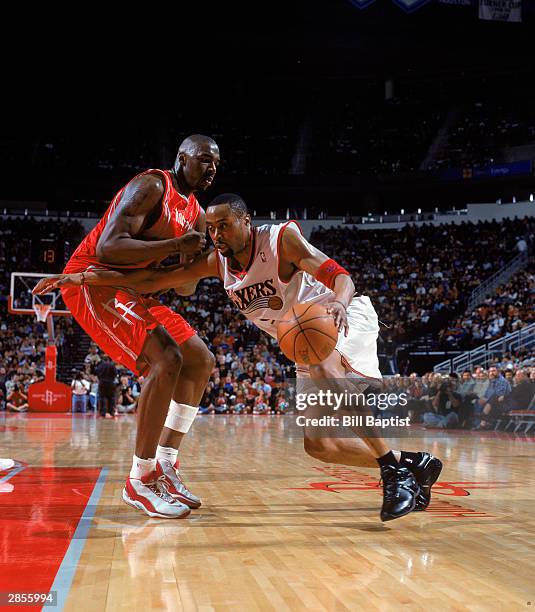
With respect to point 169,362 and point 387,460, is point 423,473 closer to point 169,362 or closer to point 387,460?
point 387,460

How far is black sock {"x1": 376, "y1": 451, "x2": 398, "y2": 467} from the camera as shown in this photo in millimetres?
3291

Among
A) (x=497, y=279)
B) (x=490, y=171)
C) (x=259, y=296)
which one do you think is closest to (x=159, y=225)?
(x=259, y=296)

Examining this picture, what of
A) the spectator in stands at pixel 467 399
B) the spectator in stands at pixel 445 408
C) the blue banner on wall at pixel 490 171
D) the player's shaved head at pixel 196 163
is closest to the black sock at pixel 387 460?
the player's shaved head at pixel 196 163

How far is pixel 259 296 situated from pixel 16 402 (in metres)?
13.8

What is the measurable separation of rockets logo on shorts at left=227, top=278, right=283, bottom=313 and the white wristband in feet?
2.27

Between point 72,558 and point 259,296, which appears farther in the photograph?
point 259,296

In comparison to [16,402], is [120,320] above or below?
above

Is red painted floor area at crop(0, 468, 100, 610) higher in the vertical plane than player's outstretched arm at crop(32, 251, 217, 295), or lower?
lower

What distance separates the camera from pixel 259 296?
347 cm

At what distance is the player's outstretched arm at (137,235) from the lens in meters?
3.45

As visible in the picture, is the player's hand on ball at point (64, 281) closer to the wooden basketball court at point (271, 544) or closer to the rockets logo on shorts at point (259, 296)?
the rockets logo on shorts at point (259, 296)

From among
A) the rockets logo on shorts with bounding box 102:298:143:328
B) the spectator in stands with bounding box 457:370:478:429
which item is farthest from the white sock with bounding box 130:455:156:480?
the spectator in stands with bounding box 457:370:478:429

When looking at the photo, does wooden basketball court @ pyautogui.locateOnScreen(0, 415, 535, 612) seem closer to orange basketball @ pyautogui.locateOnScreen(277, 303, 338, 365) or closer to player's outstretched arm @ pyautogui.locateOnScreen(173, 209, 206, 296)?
orange basketball @ pyautogui.locateOnScreen(277, 303, 338, 365)

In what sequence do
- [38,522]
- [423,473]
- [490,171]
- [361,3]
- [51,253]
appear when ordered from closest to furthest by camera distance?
[38,522], [423,473], [51,253], [361,3], [490,171]
